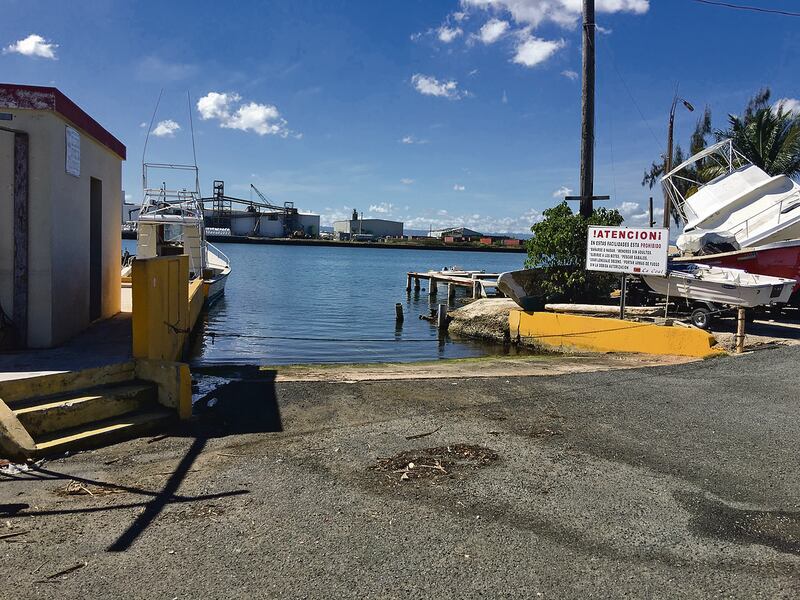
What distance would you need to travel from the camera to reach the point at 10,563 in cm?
399

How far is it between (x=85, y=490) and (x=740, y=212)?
18.0 m

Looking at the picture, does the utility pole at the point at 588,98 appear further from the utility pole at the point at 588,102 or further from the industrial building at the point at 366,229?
the industrial building at the point at 366,229

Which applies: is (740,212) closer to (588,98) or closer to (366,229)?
(588,98)

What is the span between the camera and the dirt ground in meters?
3.89

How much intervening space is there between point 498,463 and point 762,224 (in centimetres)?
1478

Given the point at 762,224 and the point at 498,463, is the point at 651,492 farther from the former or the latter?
the point at 762,224

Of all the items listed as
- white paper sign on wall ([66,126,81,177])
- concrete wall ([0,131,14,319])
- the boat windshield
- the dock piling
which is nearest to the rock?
the dock piling

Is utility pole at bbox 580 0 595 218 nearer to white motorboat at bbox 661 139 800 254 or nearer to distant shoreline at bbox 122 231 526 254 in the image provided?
white motorboat at bbox 661 139 800 254

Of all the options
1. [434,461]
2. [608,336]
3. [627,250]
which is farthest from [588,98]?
[434,461]

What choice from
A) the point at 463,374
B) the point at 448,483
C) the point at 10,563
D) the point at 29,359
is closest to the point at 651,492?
the point at 448,483

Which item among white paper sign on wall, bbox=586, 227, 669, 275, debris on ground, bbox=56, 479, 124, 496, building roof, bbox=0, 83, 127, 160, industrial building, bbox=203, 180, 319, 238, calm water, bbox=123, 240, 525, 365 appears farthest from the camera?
industrial building, bbox=203, 180, 319, 238

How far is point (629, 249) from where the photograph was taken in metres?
13.9

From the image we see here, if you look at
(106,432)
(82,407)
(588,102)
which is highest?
(588,102)

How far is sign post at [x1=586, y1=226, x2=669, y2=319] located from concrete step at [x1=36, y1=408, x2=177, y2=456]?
396 inches
